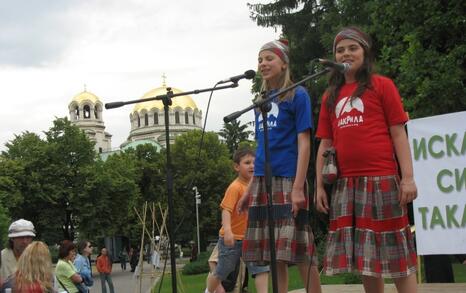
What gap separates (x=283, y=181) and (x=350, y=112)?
0.86 m

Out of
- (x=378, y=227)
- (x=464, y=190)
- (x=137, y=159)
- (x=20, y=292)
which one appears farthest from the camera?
(x=137, y=159)

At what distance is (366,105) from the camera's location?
4320 millimetres

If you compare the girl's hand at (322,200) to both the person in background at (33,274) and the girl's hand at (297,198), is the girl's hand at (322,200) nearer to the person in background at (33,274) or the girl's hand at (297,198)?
the girl's hand at (297,198)

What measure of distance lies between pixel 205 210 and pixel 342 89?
62.2 metres

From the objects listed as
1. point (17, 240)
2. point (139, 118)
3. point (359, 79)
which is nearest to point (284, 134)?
point (359, 79)

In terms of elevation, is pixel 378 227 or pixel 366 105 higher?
pixel 366 105

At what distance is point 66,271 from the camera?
11078mm

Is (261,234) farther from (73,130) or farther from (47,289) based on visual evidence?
(73,130)

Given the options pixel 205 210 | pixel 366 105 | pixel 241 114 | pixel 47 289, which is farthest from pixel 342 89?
pixel 205 210

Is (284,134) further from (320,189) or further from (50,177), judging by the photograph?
(50,177)

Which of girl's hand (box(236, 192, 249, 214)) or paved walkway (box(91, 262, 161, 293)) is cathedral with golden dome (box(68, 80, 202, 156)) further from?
girl's hand (box(236, 192, 249, 214))

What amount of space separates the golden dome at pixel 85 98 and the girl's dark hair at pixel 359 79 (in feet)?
357

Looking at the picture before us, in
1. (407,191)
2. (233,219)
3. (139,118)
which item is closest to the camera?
(407,191)

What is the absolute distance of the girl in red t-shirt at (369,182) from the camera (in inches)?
164
